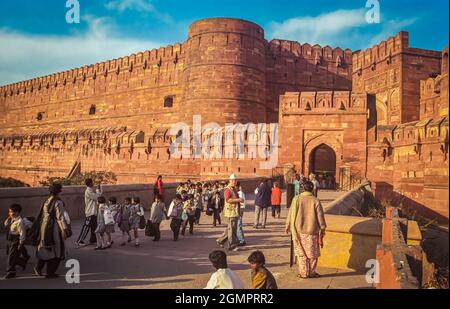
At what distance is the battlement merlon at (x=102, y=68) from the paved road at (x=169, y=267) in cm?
2451

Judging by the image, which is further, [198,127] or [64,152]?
[64,152]

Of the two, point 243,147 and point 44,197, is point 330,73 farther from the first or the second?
point 44,197

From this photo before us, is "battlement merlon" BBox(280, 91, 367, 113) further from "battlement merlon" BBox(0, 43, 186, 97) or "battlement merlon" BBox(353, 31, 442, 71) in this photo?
"battlement merlon" BBox(0, 43, 186, 97)

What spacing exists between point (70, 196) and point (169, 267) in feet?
14.1

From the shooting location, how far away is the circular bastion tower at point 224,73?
922 inches

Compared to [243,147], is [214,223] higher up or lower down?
lower down

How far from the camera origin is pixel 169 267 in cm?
511

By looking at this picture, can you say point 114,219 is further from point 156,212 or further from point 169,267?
point 169,267

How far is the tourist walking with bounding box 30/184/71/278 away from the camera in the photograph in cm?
455

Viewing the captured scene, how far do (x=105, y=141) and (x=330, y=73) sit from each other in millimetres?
16665

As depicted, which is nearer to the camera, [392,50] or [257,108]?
[392,50]

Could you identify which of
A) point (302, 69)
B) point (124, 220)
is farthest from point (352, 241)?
point (302, 69)
